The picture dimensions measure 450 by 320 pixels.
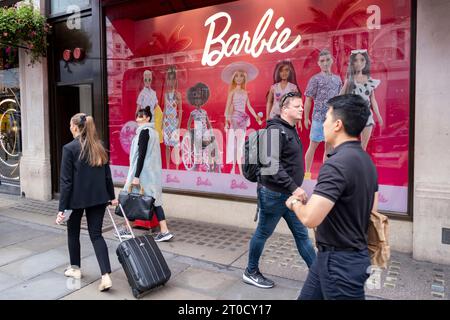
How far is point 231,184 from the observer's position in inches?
238

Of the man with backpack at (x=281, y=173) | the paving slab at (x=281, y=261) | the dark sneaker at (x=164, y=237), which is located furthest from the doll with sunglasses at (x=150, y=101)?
the man with backpack at (x=281, y=173)

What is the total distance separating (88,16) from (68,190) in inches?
194

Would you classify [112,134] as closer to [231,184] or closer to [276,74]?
[231,184]

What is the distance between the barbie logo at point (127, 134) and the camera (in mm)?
7066

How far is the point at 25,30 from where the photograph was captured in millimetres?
7262

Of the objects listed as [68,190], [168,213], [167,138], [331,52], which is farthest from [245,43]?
[68,190]

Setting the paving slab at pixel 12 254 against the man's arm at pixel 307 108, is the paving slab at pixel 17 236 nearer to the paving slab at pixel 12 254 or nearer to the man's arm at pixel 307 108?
the paving slab at pixel 12 254

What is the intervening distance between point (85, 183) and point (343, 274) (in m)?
2.53

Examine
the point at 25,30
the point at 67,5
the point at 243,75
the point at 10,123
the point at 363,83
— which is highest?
the point at 67,5

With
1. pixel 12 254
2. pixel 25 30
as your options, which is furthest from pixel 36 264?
pixel 25 30

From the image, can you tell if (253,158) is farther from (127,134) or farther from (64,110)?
(64,110)

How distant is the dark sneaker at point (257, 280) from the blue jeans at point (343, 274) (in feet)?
5.24

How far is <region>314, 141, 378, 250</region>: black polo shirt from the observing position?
6.65ft

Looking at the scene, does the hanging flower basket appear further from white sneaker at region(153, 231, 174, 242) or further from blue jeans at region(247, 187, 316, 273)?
blue jeans at region(247, 187, 316, 273)
